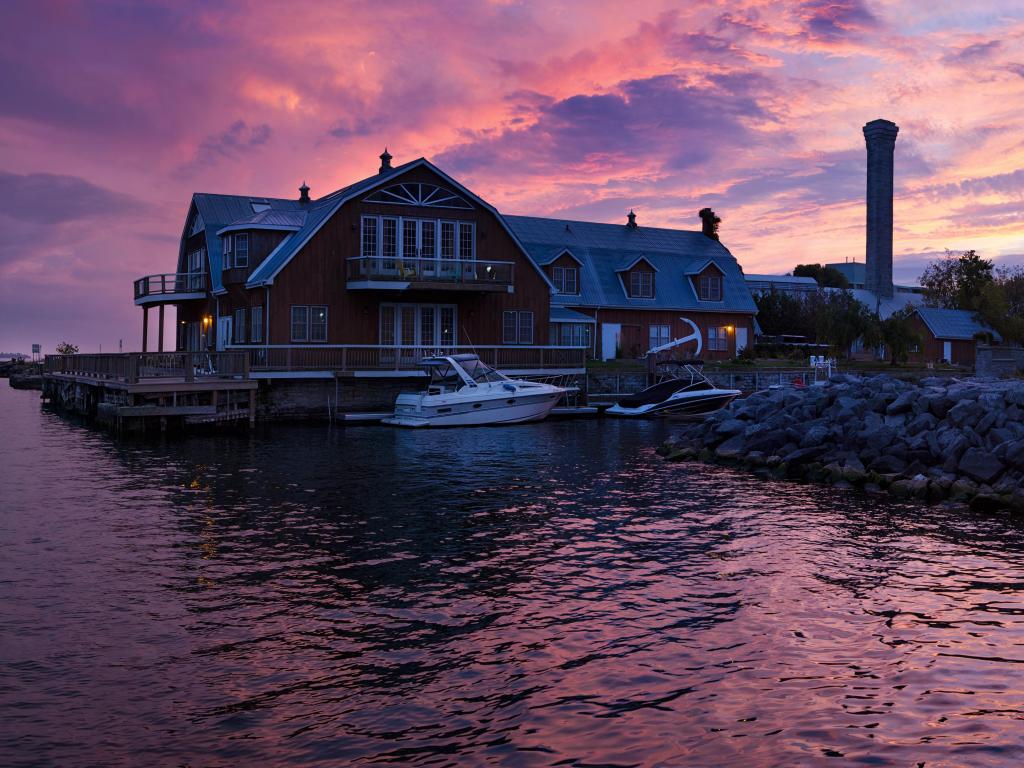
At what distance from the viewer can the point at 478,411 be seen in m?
36.7

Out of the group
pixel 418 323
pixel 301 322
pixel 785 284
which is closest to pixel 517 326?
pixel 418 323

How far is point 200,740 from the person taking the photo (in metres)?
7.55

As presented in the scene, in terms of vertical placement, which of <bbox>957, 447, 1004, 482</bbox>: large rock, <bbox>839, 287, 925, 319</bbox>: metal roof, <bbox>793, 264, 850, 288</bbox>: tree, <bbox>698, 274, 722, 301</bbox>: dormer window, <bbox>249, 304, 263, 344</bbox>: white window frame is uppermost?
<bbox>793, 264, 850, 288</bbox>: tree

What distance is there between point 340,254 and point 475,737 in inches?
1380

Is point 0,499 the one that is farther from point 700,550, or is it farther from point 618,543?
point 700,550

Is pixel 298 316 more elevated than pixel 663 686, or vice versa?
pixel 298 316

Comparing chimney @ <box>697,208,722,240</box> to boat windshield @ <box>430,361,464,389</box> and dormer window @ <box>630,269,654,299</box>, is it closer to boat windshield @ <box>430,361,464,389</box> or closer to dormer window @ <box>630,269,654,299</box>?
dormer window @ <box>630,269,654,299</box>

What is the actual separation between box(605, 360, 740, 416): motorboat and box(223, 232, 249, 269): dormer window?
18.7m

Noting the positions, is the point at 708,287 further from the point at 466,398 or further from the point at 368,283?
the point at 466,398

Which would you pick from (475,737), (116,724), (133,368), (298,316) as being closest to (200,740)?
(116,724)

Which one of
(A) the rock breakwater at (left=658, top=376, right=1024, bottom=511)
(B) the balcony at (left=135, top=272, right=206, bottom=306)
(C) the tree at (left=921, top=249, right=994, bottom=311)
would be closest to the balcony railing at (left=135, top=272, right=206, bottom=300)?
(B) the balcony at (left=135, top=272, right=206, bottom=306)

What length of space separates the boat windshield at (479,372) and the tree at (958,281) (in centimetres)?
5830

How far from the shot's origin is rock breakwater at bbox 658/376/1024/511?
66.5ft

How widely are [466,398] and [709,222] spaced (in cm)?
3803
